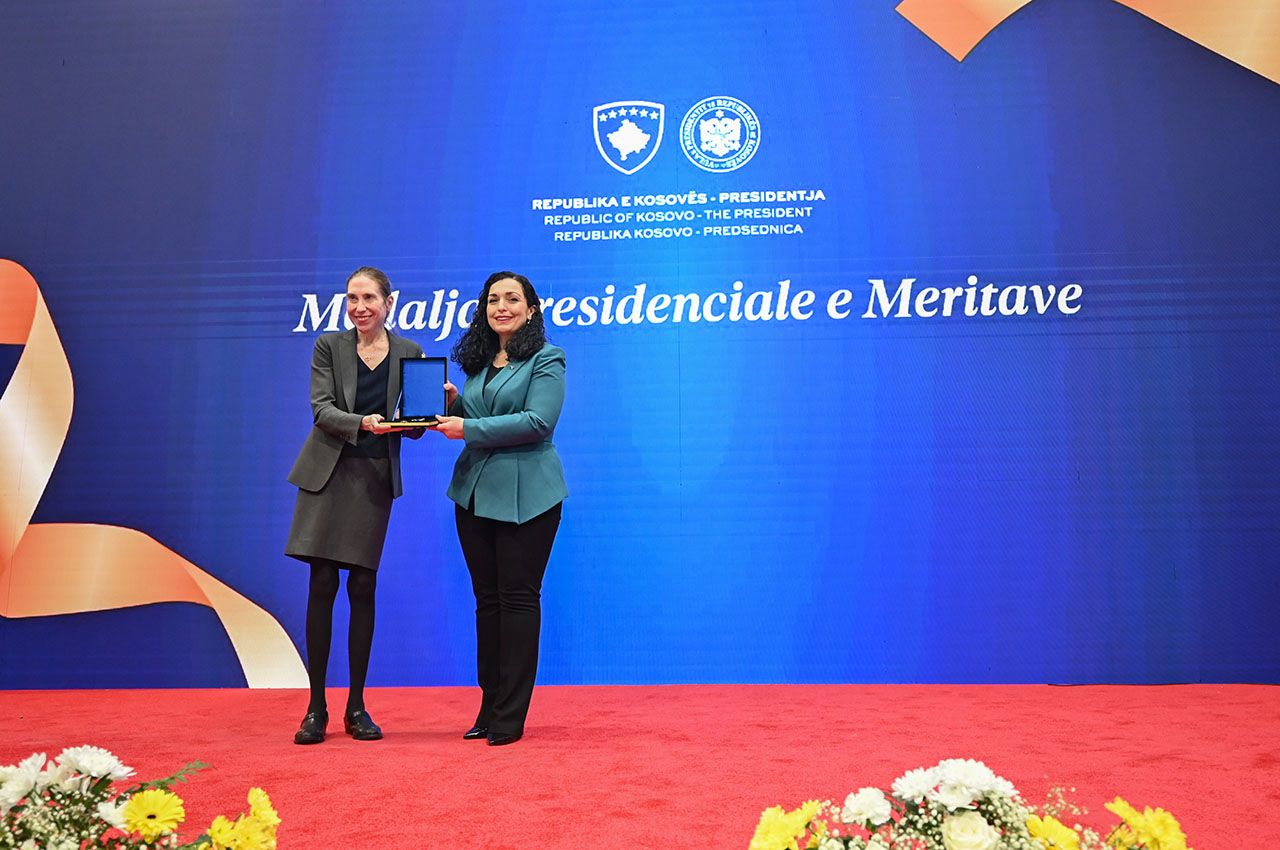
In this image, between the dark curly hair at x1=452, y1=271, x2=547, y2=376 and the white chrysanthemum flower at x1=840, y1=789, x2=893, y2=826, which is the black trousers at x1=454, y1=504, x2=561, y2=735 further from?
the white chrysanthemum flower at x1=840, y1=789, x2=893, y2=826

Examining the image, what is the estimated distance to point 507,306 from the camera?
8.52 feet

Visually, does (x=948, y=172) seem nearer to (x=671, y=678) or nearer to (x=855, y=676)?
(x=855, y=676)

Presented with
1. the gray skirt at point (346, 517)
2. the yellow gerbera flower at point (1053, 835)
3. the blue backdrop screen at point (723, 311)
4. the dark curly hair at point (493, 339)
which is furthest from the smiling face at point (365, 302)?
the yellow gerbera flower at point (1053, 835)

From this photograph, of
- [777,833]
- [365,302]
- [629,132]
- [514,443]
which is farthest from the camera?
[629,132]

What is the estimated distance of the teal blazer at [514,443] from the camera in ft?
8.12

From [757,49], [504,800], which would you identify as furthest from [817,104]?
[504,800]

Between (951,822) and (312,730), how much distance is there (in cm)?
192

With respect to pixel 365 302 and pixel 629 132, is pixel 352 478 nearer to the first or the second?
pixel 365 302

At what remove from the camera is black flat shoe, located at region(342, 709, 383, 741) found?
→ 2477 mm

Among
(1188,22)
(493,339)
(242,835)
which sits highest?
(1188,22)

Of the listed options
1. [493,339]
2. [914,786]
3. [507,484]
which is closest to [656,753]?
[507,484]

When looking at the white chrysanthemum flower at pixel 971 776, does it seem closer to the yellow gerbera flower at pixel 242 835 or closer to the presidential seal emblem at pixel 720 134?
the yellow gerbera flower at pixel 242 835

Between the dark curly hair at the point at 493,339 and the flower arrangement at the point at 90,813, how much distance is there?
67.8 inches

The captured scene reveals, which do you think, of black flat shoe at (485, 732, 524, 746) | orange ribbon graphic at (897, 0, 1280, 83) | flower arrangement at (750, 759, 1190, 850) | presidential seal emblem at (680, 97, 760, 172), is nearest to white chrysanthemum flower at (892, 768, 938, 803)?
flower arrangement at (750, 759, 1190, 850)
